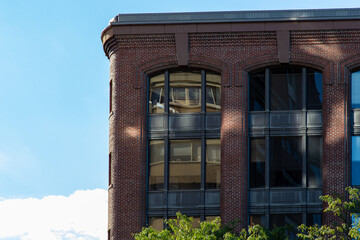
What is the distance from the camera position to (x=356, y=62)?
36.9 meters

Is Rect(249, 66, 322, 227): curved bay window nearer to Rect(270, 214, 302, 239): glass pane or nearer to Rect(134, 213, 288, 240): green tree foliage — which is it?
Rect(270, 214, 302, 239): glass pane

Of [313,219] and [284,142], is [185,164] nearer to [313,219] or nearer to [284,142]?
[284,142]

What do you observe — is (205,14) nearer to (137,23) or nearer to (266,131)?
(137,23)

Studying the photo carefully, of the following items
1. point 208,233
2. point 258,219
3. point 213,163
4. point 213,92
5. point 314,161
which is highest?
point 213,92

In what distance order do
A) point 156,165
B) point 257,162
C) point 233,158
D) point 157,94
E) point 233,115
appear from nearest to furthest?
point 233,158 → point 257,162 → point 233,115 → point 156,165 → point 157,94

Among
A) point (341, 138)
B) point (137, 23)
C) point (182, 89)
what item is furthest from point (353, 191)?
point (137, 23)

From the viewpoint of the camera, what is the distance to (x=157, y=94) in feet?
125

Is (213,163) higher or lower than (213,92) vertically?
lower

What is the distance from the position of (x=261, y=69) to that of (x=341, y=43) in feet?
14.1

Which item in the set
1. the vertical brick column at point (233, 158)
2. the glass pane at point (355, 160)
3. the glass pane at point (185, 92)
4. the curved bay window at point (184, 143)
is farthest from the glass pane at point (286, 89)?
the glass pane at point (185, 92)

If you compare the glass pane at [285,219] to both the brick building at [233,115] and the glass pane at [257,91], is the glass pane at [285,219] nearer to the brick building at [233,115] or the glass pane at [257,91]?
the brick building at [233,115]

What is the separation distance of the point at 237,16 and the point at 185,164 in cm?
815

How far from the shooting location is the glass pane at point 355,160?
36237 millimetres

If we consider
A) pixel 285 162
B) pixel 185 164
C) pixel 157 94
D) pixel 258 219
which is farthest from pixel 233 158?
pixel 157 94
